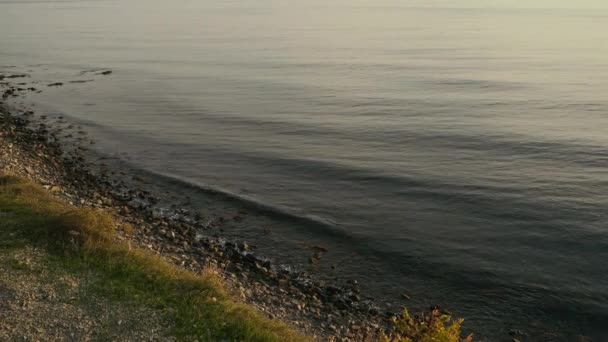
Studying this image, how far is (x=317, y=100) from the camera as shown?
2068 inches

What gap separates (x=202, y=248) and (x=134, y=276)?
5962 millimetres

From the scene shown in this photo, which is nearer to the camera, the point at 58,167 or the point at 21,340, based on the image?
the point at 21,340

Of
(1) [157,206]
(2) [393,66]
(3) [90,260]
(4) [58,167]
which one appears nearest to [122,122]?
(4) [58,167]

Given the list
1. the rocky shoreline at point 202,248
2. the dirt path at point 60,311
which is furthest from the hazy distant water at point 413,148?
the dirt path at point 60,311

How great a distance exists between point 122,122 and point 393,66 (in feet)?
135

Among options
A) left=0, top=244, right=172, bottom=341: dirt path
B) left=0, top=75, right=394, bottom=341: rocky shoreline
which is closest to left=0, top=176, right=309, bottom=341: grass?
left=0, top=244, right=172, bottom=341: dirt path

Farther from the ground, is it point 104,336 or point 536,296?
point 104,336

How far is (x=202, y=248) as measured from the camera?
21188mm

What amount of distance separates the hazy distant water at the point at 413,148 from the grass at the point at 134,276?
732 centimetres

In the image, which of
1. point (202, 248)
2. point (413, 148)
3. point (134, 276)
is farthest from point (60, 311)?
point (413, 148)

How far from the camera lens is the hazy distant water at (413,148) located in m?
21.2

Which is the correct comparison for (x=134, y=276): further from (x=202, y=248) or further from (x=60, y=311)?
(x=202, y=248)

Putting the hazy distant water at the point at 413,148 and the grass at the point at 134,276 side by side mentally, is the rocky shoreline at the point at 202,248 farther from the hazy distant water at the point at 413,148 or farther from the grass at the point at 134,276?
the hazy distant water at the point at 413,148

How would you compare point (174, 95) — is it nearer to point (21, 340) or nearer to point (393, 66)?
point (393, 66)
